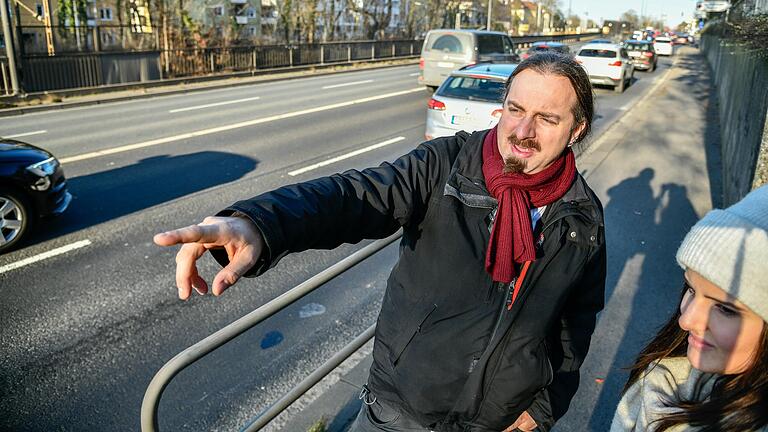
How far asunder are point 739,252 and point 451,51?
57.7ft

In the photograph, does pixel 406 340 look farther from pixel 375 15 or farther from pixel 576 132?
pixel 375 15

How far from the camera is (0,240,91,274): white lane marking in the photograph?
555 centimetres

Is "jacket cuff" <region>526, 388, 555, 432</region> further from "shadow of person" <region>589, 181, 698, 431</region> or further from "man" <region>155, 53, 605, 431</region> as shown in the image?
"shadow of person" <region>589, 181, 698, 431</region>

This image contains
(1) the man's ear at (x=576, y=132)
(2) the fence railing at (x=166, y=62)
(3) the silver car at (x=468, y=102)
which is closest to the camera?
(1) the man's ear at (x=576, y=132)

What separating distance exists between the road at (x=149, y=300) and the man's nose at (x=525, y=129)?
8.41ft

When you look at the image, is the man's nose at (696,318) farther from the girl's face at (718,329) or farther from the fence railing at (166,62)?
the fence railing at (166,62)

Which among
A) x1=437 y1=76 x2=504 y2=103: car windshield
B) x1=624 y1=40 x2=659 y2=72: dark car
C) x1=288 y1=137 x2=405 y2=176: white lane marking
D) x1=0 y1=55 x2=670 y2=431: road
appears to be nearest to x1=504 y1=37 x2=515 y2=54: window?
x1=288 y1=137 x2=405 y2=176: white lane marking

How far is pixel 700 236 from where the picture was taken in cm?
138

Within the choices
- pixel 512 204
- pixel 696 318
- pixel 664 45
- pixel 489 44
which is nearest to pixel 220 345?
pixel 512 204

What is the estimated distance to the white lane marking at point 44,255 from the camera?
5.55 metres

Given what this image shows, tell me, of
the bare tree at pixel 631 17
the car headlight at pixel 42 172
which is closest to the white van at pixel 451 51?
the car headlight at pixel 42 172

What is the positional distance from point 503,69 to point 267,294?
680cm

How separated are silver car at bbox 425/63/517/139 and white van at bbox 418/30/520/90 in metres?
7.90

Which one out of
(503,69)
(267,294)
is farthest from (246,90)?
(267,294)
